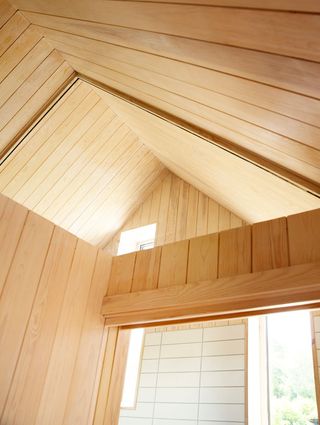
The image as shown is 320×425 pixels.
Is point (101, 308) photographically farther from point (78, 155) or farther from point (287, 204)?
point (78, 155)

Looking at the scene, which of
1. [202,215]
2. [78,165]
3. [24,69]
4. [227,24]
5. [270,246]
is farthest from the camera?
[202,215]

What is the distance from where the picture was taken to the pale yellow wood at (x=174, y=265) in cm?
196

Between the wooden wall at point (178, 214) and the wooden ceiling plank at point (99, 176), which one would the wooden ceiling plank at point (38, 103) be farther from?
the wooden wall at point (178, 214)

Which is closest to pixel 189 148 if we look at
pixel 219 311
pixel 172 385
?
pixel 219 311

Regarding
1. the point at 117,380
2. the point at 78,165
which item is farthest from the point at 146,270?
the point at 78,165

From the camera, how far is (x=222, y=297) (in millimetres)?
1768

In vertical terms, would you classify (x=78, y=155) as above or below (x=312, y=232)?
above

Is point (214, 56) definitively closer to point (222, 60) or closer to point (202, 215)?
point (222, 60)

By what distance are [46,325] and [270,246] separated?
110 centimetres

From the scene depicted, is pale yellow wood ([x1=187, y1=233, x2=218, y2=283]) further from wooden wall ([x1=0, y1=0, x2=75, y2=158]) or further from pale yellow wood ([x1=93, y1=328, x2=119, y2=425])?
wooden wall ([x1=0, y1=0, x2=75, y2=158])

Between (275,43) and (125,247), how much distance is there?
380 cm

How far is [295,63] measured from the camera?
1158 millimetres

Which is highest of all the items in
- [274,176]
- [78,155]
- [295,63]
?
[78,155]

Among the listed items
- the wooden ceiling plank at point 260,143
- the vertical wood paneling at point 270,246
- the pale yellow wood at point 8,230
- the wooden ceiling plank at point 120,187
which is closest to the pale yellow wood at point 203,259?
the vertical wood paneling at point 270,246
